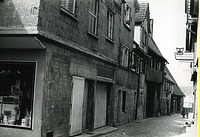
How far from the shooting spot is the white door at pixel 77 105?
9.52 meters

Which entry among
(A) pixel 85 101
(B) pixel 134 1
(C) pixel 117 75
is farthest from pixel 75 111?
(B) pixel 134 1

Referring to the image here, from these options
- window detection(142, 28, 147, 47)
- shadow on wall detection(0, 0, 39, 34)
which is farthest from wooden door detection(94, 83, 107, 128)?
window detection(142, 28, 147, 47)

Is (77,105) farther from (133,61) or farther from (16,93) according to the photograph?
(133,61)

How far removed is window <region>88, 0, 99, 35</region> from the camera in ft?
36.1

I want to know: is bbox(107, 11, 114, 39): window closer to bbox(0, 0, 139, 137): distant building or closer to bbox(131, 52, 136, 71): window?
bbox(0, 0, 139, 137): distant building

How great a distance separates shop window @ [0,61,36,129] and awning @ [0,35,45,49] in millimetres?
458

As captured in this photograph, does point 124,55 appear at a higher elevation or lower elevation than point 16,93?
→ higher

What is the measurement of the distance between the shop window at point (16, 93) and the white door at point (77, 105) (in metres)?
1.81

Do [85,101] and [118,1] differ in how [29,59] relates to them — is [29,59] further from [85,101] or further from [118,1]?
[118,1]

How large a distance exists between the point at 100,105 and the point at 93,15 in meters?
3.78

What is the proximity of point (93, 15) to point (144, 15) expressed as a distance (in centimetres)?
1065

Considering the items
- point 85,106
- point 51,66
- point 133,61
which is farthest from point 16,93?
point 133,61

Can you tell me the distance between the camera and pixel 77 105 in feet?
32.3

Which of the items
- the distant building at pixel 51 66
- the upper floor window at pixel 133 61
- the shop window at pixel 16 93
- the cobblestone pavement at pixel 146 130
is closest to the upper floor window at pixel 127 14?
the upper floor window at pixel 133 61
